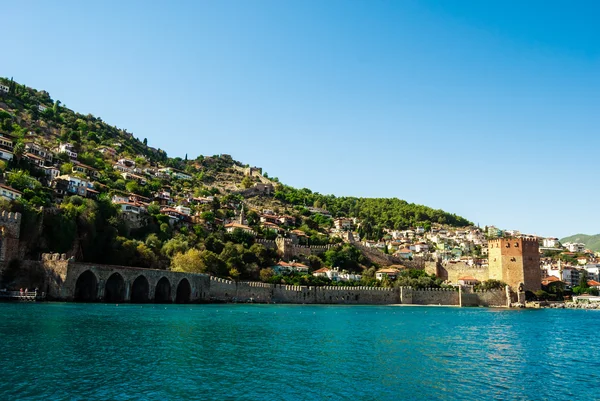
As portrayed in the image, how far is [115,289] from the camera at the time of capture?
126 ft

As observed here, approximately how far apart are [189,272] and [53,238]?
Result: 1119 centimetres

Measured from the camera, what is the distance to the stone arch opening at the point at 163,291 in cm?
4139

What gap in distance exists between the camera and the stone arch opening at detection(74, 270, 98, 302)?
35781 millimetres

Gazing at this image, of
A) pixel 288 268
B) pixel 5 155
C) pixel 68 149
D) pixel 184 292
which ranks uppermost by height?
pixel 68 149

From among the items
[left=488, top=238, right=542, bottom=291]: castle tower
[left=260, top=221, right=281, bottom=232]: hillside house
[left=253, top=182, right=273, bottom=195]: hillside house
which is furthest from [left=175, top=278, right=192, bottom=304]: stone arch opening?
[left=253, top=182, right=273, bottom=195]: hillside house

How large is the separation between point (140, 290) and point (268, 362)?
91.4 ft

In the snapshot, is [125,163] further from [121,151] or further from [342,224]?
[342,224]

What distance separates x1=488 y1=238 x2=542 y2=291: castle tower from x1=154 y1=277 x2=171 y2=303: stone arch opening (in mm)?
36895

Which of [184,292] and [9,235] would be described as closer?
[9,235]

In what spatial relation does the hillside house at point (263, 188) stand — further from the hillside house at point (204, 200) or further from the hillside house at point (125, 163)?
the hillside house at point (125, 163)

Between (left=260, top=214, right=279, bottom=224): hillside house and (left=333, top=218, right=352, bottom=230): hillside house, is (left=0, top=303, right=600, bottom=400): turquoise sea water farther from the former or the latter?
(left=333, top=218, right=352, bottom=230): hillside house

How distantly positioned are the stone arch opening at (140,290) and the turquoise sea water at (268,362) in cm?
1457

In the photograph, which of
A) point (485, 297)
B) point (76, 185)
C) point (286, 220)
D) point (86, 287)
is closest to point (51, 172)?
point (76, 185)

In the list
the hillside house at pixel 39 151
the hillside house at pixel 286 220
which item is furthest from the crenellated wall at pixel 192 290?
the hillside house at pixel 39 151
